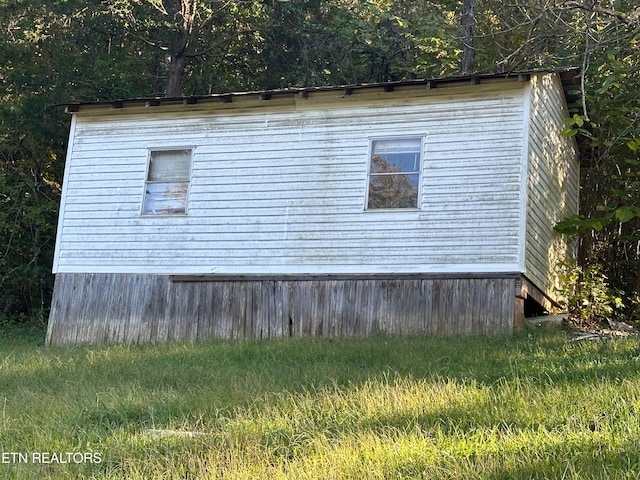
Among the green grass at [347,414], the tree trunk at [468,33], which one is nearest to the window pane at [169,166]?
the green grass at [347,414]

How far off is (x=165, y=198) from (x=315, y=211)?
2.99m

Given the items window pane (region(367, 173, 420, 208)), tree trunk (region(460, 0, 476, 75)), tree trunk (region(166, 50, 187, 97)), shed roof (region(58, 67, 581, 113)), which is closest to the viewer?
shed roof (region(58, 67, 581, 113))

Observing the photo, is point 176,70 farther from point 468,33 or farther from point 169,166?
point 169,166

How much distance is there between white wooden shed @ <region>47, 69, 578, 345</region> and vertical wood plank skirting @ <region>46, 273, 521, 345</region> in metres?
0.02

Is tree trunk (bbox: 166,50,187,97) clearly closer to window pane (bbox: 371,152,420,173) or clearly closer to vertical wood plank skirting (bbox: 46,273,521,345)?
vertical wood plank skirting (bbox: 46,273,521,345)

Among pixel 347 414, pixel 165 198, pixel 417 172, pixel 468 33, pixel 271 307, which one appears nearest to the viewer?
pixel 347 414

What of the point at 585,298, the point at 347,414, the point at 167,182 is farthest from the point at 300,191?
the point at 347,414

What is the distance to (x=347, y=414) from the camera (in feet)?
20.9

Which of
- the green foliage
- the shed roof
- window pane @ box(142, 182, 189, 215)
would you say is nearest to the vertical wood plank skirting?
window pane @ box(142, 182, 189, 215)

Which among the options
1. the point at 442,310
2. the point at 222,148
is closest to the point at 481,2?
the point at 222,148

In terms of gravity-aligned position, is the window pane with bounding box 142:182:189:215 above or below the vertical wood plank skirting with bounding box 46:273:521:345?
above

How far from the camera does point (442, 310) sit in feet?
40.2

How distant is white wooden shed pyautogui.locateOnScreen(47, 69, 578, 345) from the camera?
12.2 m

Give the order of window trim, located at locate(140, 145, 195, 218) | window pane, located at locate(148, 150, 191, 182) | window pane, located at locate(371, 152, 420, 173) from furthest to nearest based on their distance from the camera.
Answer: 1. window pane, located at locate(148, 150, 191, 182)
2. window trim, located at locate(140, 145, 195, 218)
3. window pane, located at locate(371, 152, 420, 173)
